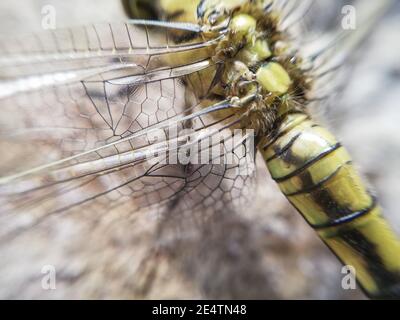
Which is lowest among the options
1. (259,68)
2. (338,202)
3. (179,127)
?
(338,202)

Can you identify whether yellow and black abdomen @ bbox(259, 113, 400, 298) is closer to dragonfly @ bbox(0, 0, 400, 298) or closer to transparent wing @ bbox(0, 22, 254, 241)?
dragonfly @ bbox(0, 0, 400, 298)

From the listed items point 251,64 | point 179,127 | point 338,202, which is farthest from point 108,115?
point 338,202

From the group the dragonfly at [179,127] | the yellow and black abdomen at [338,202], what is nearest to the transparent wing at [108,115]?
the dragonfly at [179,127]

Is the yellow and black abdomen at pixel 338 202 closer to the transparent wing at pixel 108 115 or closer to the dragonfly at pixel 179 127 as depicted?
the dragonfly at pixel 179 127

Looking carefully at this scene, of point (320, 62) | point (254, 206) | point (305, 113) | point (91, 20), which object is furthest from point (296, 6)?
point (91, 20)

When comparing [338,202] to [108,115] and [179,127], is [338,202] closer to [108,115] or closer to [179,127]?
[179,127]

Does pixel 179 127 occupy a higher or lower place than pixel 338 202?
higher

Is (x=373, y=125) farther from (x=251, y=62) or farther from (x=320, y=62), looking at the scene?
(x=251, y=62)
